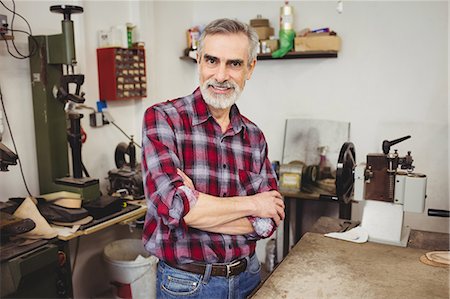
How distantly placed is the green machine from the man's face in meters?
1.04

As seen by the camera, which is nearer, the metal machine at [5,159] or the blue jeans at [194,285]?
the blue jeans at [194,285]

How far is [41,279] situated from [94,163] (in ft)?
3.79

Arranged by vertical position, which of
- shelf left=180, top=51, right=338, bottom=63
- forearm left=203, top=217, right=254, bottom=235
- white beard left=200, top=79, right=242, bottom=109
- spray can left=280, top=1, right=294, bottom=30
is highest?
spray can left=280, top=1, right=294, bottom=30

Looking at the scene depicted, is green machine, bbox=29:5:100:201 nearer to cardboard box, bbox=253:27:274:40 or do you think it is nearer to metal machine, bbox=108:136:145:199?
metal machine, bbox=108:136:145:199

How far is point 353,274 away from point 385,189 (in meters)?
0.56

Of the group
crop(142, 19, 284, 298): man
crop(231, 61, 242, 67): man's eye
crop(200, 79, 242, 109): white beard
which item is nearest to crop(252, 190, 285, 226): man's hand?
crop(142, 19, 284, 298): man

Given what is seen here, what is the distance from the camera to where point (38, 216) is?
2.07 m

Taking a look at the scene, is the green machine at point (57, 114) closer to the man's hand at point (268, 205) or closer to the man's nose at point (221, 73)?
the man's nose at point (221, 73)

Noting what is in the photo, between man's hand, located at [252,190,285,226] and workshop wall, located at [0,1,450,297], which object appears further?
workshop wall, located at [0,1,450,297]

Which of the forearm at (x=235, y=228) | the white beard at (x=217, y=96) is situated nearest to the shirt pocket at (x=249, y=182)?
the forearm at (x=235, y=228)

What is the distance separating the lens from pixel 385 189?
1993mm

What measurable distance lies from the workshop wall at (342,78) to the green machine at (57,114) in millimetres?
446

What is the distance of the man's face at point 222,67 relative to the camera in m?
1.50

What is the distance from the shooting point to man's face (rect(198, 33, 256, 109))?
4.91ft
